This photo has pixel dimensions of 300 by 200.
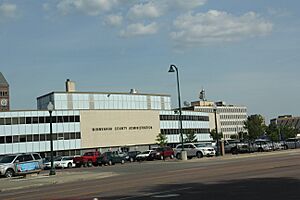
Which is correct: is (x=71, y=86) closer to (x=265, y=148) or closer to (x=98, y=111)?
(x=98, y=111)

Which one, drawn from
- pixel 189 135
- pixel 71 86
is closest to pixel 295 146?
pixel 189 135

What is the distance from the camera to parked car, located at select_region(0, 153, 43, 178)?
36.7m

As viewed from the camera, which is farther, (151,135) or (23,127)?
(151,135)

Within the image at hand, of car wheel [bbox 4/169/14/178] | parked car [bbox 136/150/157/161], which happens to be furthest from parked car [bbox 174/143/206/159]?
car wheel [bbox 4/169/14/178]

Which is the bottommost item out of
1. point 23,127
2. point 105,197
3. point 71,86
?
point 105,197

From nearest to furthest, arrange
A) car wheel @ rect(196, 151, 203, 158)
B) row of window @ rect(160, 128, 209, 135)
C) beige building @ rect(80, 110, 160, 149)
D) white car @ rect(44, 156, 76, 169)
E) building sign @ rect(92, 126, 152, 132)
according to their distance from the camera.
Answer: car wheel @ rect(196, 151, 203, 158) < white car @ rect(44, 156, 76, 169) < beige building @ rect(80, 110, 160, 149) < building sign @ rect(92, 126, 152, 132) < row of window @ rect(160, 128, 209, 135)

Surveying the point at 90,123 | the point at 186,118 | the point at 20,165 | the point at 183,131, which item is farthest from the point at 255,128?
the point at 20,165

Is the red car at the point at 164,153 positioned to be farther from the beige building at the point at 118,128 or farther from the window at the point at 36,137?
the beige building at the point at 118,128

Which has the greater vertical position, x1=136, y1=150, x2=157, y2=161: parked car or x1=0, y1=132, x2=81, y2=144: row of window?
x1=0, y1=132, x2=81, y2=144: row of window

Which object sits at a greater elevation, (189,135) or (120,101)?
(120,101)

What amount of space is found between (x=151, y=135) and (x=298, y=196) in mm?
98103

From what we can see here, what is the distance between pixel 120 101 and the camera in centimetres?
11225

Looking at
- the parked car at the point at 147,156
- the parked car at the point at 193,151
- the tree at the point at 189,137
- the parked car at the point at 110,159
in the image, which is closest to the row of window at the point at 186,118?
the tree at the point at 189,137

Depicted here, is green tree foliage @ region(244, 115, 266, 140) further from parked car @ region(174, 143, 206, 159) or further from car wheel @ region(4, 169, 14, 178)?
car wheel @ region(4, 169, 14, 178)
